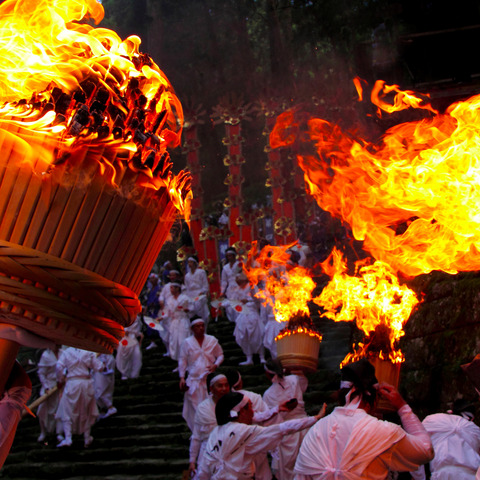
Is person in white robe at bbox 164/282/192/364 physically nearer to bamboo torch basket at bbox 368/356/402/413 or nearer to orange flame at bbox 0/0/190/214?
bamboo torch basket at bbox 368/356/402/413

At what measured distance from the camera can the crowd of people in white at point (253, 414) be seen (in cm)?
387

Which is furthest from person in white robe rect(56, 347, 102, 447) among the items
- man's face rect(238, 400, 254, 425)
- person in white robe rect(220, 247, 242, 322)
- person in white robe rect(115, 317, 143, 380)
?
man's face rect(238, 400, 254, 425)

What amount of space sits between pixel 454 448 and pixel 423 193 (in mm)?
2619

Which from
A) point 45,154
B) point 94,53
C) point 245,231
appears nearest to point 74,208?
point 45,154

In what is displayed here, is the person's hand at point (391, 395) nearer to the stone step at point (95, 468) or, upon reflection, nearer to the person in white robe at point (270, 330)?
the stone step at point (95, 468)

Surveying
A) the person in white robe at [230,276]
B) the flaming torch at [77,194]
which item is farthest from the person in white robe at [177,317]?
the flaming torch at [77,194]

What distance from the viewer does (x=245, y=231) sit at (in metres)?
20.3

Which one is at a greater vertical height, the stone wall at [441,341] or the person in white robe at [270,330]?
the stone wall at [441,341]

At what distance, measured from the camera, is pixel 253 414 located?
20.4ft

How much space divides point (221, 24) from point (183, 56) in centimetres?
213

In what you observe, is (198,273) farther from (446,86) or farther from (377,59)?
(446,86)

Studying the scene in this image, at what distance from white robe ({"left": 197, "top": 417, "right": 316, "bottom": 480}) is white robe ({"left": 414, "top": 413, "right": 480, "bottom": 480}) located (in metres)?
1.57

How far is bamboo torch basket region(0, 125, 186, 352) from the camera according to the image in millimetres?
1709

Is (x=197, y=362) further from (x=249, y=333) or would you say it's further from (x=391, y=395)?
Result: (x=391, y=395)
